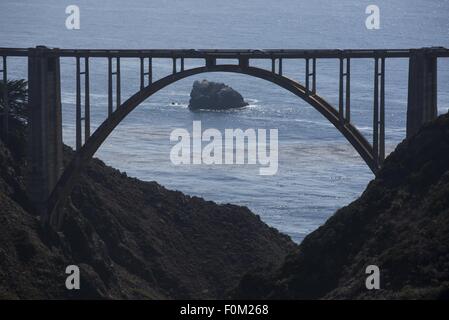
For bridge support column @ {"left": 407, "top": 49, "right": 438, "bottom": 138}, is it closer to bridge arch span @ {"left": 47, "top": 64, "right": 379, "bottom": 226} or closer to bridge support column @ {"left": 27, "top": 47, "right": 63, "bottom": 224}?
bridge arch span @ {"left": 47, "top": 64, "right": 379, "bottom": 226}

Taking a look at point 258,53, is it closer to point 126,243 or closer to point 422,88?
point 422,88

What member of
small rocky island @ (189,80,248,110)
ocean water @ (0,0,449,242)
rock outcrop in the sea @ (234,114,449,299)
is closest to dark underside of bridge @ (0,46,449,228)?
rock outcrop in the sea @ (234,114,449,299)

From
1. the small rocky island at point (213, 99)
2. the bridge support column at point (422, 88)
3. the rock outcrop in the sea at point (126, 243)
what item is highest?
the bridge support column at point (422, 88)

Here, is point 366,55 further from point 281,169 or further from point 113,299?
point 281,169

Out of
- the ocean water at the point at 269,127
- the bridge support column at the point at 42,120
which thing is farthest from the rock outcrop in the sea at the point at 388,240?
the ocean water at the point at 269,127

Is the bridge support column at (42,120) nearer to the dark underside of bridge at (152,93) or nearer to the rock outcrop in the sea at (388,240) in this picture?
the dark underside of bridge at (152,93)
